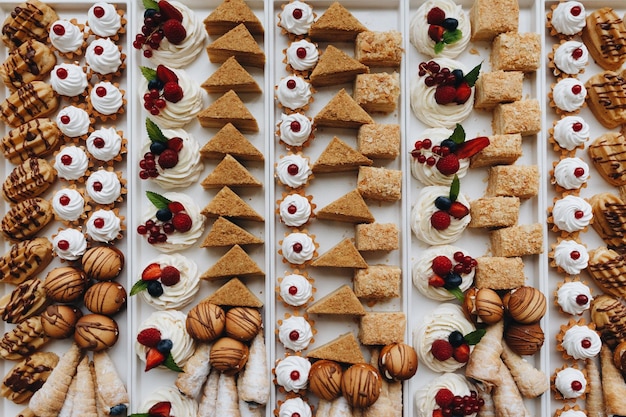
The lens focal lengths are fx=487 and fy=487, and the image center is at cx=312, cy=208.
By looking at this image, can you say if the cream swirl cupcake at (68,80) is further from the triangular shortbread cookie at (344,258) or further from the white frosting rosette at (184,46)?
the triangular shortbread cookie at (344,258)

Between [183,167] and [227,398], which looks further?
[183,167]

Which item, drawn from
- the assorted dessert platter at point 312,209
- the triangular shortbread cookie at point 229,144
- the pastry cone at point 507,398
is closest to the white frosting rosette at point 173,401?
the assorted dessert platter at point 312,209

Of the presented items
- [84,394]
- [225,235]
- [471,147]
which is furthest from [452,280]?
[84,394]

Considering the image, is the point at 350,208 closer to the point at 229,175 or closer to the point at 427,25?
the point at 229,175

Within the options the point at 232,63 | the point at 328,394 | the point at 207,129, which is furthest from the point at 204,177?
the point at 328,394

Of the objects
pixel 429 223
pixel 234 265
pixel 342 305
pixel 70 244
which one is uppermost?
pixel 429 223

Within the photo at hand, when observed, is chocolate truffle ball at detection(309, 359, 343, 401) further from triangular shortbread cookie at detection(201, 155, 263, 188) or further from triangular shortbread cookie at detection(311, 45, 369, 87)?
triangular shortbread cookie at detection(311, 45, 369, 87)

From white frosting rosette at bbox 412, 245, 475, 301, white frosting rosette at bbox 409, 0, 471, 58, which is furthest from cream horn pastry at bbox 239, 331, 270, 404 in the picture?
white frosting rosette at bbox 409, 0, 471, 58

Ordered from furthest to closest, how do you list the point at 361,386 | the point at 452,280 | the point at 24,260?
the point at 24,260 → the point at 452,280 → the point at 361,386
